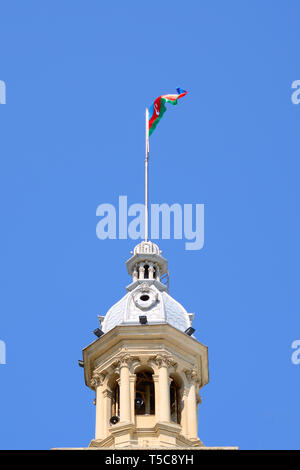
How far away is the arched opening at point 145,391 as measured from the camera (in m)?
79.4

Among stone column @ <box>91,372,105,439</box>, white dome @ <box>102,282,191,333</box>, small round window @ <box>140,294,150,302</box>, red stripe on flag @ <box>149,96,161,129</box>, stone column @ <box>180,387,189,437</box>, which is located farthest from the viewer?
red stripe on flag @ <box>149,96,161,129</box>

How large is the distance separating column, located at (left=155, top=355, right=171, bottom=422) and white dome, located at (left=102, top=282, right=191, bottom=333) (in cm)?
220

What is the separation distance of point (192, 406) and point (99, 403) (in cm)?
462

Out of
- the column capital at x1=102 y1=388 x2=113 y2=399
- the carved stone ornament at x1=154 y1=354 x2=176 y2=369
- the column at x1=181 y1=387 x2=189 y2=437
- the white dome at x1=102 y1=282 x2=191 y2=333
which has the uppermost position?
the white dome at x1=102 y1=282 x2=191 y2=333

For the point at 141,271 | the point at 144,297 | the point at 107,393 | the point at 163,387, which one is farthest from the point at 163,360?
the point at 141,271

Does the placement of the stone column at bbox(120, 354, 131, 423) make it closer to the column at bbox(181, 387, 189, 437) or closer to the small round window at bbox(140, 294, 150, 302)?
the column at bbox(181, 387, 189, 437)

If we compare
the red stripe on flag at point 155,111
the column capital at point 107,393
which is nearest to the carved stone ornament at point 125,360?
the column capital at point 107,393

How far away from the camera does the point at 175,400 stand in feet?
262

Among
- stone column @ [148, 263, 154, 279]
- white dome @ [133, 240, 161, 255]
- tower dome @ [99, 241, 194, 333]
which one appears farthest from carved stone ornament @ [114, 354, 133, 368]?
white dome @ [133, 240, 161, 255]

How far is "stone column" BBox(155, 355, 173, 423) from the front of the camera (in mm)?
76500

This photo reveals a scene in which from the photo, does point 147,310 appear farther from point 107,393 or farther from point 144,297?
point 107,393

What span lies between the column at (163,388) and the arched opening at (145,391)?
1.54 m

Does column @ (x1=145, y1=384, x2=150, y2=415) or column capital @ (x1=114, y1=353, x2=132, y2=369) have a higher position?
column capital @ (x1=114, y1=353, x2=132, y2=369)
